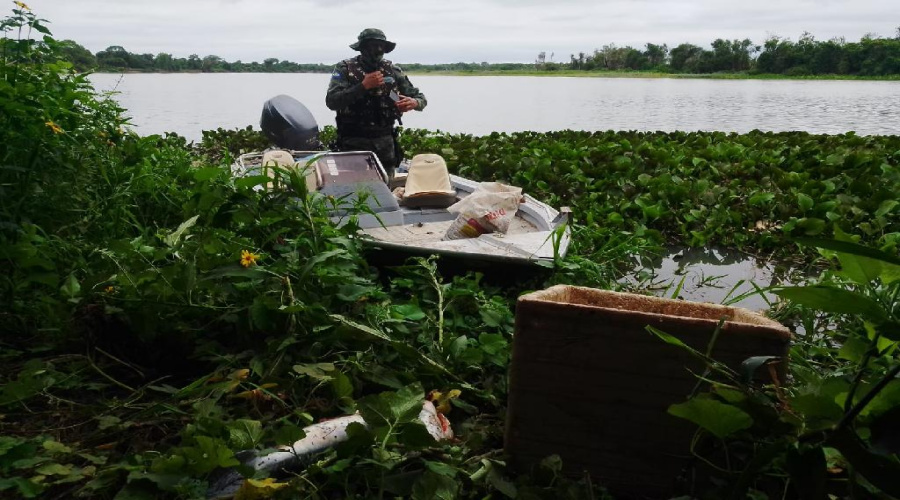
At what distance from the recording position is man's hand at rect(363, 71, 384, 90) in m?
7.15

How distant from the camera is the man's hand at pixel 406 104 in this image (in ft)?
25.0

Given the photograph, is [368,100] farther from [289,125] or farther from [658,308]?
[658,308]

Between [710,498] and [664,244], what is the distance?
17.3 ft

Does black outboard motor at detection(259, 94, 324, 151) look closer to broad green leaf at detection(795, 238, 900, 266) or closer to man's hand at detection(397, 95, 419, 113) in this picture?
man's hand at detection(397, 95, 419, 113)

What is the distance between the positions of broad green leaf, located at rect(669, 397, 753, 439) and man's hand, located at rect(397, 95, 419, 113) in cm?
630

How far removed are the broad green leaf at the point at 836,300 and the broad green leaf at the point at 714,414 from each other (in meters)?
0.40

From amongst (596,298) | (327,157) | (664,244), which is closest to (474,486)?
(596,298)

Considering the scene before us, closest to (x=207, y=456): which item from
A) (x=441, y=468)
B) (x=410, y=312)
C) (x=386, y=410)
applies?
(x=386, y=410)

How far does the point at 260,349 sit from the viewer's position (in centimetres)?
307

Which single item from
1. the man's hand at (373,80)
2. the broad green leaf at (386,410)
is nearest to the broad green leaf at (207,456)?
the broad green leaf at (386,410)

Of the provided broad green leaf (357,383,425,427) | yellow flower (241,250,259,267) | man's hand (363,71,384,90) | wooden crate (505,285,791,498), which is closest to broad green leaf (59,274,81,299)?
yellow flower (241,250,259,267)

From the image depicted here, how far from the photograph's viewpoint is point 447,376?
2975 millimetres

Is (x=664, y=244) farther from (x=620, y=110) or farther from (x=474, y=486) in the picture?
(x=620, y=110)

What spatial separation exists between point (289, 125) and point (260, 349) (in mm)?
5141
